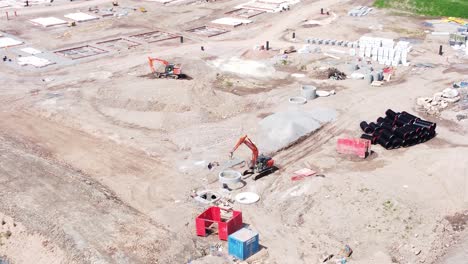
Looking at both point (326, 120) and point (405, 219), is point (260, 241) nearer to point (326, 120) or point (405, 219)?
point (405, 219)

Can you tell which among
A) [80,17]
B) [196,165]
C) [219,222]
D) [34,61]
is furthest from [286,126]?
[80,17]

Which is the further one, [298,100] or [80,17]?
[80,17]

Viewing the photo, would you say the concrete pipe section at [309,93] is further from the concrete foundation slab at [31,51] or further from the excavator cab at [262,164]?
the concrete foundation slab at [31,51]

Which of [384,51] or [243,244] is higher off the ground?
[384,51]

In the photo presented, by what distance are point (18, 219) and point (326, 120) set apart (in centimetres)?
1785

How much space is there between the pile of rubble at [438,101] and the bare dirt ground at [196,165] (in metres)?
0.71

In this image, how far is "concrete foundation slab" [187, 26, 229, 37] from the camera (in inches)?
2075

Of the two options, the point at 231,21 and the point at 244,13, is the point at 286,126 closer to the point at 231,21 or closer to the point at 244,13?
the point at 231,21

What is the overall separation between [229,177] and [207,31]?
30.6 meters

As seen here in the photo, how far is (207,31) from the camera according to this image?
2124 inches

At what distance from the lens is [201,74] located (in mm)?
40438

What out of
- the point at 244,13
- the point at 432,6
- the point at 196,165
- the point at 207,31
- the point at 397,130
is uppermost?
the point at 432,6

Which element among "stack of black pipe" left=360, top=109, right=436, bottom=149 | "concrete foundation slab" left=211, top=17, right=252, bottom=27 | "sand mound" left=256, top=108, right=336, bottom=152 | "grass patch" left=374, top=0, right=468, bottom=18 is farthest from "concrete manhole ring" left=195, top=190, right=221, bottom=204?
"grass patch" left=374, top=0, right=468, bottom=18

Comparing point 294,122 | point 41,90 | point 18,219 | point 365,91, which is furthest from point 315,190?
point 41,90
